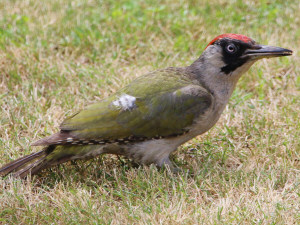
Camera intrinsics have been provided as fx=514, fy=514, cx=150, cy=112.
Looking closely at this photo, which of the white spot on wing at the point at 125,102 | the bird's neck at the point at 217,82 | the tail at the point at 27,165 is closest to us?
the tail at the point at 27,165

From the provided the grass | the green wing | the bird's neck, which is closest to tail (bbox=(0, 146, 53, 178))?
the grass

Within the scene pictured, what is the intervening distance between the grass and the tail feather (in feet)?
0.35

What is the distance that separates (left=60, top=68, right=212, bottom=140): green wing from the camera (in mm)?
4188

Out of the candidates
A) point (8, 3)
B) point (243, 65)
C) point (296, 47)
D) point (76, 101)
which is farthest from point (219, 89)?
point (8, 3)

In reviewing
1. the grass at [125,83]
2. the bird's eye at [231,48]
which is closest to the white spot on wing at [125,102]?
the grass at [125,83]

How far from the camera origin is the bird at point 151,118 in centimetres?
418

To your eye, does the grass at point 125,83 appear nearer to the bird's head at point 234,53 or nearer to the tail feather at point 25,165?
the tail feather at point 25,165

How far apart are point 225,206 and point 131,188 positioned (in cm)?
80

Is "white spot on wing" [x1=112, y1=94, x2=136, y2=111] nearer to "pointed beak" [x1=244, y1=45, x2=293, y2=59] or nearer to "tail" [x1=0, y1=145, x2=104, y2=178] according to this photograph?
"tail" [x1=0, y1=145, x2=104, y2=178]

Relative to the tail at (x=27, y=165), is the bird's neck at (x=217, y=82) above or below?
above

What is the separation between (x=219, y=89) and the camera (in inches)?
176

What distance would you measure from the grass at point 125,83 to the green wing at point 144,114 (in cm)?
35

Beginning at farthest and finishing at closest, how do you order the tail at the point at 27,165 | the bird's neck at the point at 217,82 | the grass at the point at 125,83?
the bird's neck at the point at 217,82
the tail at the point at 27,165
the grass at the point at 125,83

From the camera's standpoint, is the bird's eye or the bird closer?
the bird
